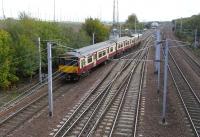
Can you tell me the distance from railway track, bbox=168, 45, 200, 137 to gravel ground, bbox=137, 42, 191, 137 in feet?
1.41

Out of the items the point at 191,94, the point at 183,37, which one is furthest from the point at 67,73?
the point at 183,37

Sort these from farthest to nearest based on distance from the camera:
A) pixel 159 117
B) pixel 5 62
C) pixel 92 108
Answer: pixel 5 62, pixel 92 108, pixel 159 117

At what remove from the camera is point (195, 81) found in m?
31.3

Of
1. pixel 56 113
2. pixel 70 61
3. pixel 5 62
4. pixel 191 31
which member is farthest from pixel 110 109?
pixel 191 31

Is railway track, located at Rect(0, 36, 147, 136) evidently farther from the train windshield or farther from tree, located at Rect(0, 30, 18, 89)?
the train windshield

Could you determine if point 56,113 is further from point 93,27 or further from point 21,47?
point 93,27

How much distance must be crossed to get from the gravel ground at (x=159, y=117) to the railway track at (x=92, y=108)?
2519 millimetres

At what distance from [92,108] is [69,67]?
859cm

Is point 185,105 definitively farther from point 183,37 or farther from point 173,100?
point 183,37

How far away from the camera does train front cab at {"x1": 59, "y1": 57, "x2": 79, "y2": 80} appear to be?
30.1 metres

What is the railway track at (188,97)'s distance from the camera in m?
19.4

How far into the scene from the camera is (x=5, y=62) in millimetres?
26812

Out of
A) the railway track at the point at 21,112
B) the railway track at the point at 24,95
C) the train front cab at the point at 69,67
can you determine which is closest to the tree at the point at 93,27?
the railway track at the point at 24,95

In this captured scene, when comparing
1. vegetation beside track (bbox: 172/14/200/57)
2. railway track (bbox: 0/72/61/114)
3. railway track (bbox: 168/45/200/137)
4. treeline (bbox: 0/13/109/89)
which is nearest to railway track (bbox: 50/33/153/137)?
railway track (bbox: 0/72/61/114)
